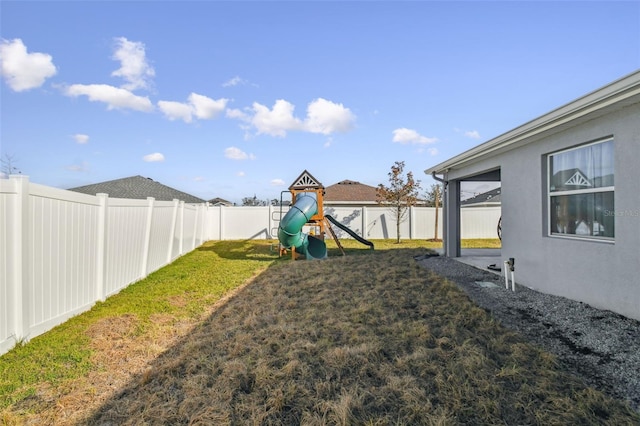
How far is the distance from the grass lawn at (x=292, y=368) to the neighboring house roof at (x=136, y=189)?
13.3 meters

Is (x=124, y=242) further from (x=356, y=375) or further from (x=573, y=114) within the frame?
(x=573, y=114)

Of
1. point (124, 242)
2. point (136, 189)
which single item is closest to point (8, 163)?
point (136, 189)

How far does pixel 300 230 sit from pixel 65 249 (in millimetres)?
6491

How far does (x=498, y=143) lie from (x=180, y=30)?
9091 millimetres

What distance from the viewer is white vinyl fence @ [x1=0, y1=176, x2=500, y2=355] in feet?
10.4

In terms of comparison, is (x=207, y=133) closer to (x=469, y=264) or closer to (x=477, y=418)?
(x=469, y=264)

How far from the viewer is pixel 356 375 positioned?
2.82 meters

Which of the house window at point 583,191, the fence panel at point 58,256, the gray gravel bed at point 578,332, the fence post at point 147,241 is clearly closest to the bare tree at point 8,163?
the fence post at point 147,241

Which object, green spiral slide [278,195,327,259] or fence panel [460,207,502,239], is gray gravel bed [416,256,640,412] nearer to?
green spiral slide [278,195,327,259]

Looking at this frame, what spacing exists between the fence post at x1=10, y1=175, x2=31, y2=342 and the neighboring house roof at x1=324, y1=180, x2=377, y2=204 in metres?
20.3

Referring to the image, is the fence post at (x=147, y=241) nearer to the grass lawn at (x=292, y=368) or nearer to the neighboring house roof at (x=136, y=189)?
the grass lawn at (x=292, y=368)

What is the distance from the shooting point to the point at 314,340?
3.62m

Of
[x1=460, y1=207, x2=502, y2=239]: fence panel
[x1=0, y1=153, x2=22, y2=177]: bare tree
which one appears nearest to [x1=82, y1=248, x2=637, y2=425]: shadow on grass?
[x1=460, y1=207, x2=502, y2=239]: fence panel

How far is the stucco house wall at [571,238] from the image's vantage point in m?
3.79
